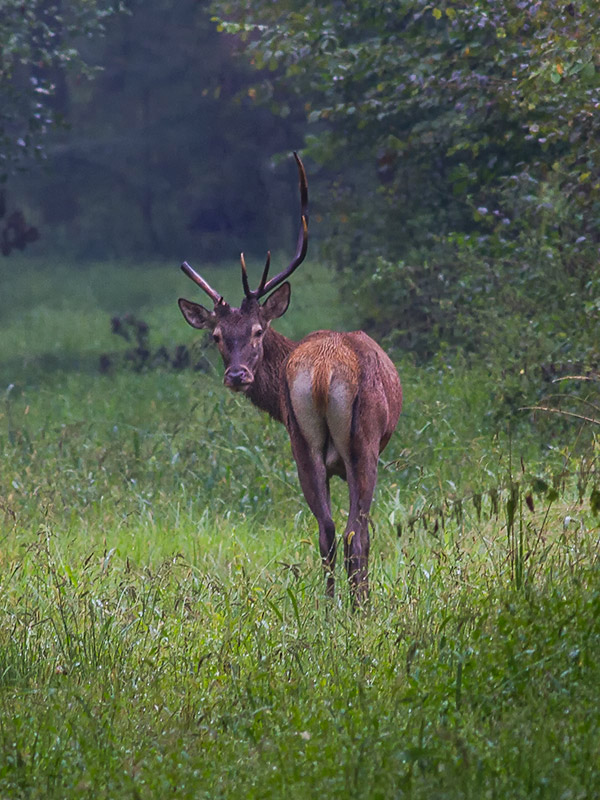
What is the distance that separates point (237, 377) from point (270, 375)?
16.9 inches

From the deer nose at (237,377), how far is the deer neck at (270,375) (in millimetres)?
299

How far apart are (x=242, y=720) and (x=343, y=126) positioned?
1197 centimetres

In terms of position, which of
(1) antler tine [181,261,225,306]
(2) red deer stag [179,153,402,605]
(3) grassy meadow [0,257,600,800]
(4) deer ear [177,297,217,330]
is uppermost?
(1) antler tine [181,261,225,306]

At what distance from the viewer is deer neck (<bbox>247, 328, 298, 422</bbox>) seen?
7.02 metres

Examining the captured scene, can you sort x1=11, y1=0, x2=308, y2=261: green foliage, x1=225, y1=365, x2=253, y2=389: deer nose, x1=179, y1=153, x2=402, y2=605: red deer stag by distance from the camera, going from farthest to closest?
1. x1=11, y1=0, x2=308, y2=261: green foliage
2. x1=225, y1=365, x2=253, y2=389: deer nose
3. x1=179, y1=153, x2=402, y2=605: red deer stag

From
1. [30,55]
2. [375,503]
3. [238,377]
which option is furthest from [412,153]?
[238,377]

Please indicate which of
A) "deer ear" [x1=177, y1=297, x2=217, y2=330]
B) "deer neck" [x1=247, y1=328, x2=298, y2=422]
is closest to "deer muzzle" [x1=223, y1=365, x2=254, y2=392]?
"deer neck" [x1=247, y1=328, x2=298, y2=422]

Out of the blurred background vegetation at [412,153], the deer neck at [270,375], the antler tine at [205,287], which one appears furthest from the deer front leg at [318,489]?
the blurred background vegetation at [412,153]

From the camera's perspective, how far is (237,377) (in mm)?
6648

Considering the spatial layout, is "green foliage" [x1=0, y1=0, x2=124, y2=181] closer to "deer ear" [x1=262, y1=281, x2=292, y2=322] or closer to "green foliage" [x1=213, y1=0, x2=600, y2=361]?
"green foliage" [x1=213, y1=0, x2=600, y2=361]

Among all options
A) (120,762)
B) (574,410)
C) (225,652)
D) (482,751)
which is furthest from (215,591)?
(574,410)

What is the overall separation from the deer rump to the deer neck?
0.82m

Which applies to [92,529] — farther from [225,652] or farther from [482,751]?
[482,751]

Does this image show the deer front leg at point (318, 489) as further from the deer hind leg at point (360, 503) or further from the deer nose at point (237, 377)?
the deer nose at point (237, 377)
